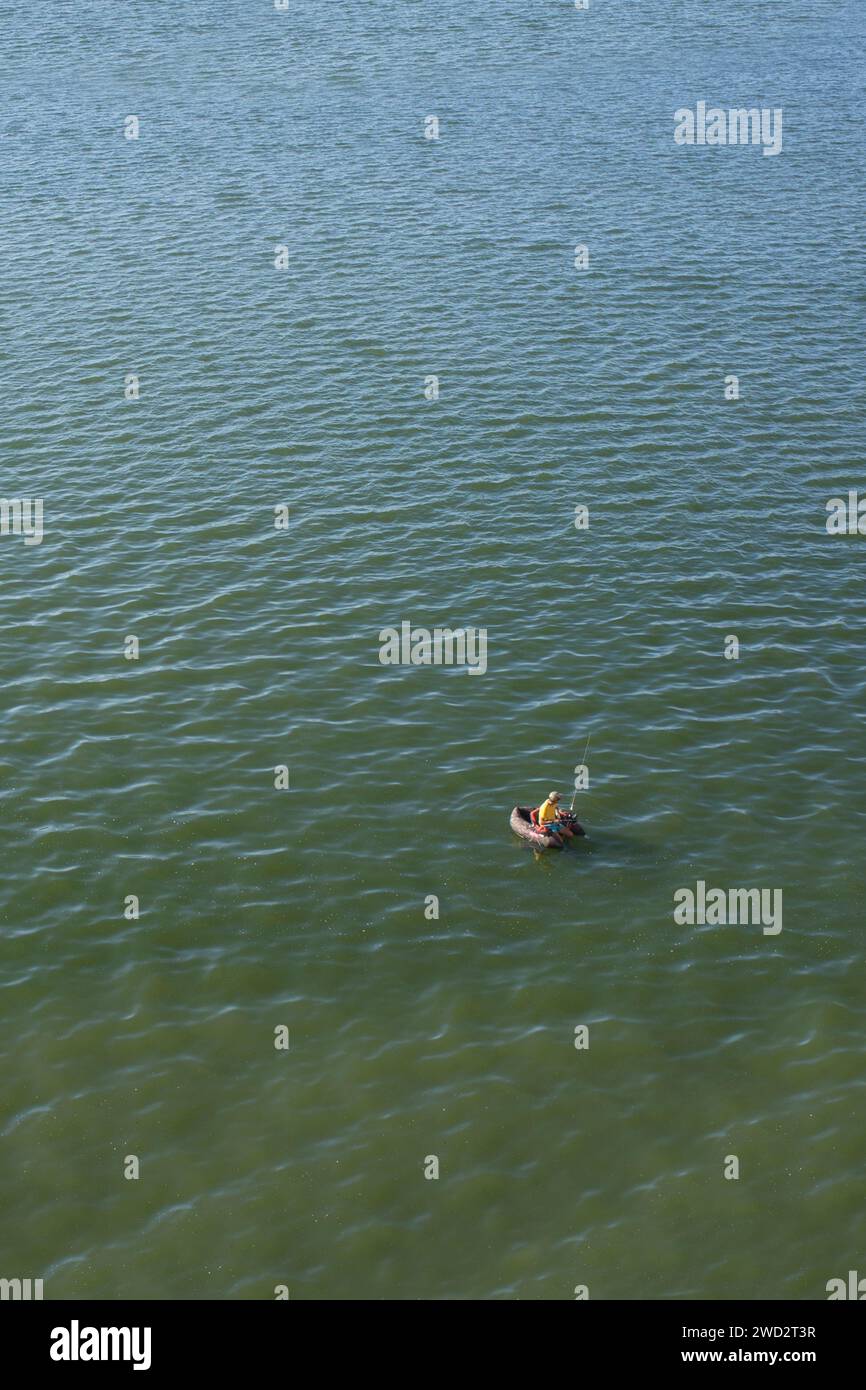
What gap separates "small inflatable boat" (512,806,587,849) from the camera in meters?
33.7

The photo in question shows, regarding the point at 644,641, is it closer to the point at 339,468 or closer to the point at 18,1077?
the point at 339,468

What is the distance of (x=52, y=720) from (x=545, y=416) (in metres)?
21.3

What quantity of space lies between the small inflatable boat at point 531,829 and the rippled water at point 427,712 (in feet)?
1.71

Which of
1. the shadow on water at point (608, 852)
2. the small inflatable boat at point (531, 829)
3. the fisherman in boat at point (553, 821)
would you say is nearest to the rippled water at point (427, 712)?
the shadow on water at point (608, 852)

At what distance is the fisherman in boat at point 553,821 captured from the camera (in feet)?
110

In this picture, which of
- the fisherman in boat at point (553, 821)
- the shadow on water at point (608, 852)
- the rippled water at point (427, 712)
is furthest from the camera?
the shadow on water at point (608, 852)

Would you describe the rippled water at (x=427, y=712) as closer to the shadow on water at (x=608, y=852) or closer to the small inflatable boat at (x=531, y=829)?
the shadow on water at (x=608, y=852)

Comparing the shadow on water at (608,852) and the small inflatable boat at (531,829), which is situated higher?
the small inflatable boat at (531,829)

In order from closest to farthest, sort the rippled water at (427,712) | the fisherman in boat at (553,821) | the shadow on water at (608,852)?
the rippled water at (427,712)
the fisherman in boat at (553,821)
the shadow on water at (608,852)

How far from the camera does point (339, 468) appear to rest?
1965 inches

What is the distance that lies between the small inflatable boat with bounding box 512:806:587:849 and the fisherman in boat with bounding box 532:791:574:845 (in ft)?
0.24

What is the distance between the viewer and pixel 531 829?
33906mm

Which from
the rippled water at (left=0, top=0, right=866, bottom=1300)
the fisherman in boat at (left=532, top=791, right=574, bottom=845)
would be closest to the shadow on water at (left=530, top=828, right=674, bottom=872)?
the rippled water at (left=0, top=0, right=866, bottom=1300)
